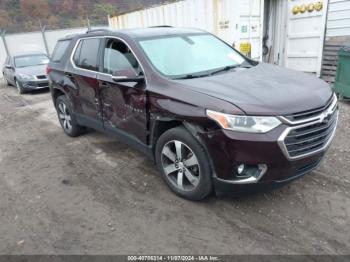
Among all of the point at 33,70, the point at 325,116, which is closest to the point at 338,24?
the point at 325,116

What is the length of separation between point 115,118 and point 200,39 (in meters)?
1.56

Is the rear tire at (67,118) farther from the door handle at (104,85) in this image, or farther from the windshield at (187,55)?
the windshield at (187,55)

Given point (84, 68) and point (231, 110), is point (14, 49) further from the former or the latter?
point (231, 110)

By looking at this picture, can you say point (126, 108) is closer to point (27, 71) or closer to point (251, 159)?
point (251, 159)

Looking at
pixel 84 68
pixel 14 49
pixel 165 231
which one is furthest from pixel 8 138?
pixel 14 49

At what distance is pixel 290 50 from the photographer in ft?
29.2

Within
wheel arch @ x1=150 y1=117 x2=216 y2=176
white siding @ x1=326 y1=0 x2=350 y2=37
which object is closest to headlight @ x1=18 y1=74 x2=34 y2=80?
wheel arch @ x1=150 y1=117 x2=216 y2=176

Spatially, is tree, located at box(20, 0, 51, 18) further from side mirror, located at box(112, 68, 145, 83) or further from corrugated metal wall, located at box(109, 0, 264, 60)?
side mirror, located at box(112, 68, 145, 83)

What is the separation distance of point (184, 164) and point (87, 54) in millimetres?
2442

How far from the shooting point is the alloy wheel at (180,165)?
10.6 feet

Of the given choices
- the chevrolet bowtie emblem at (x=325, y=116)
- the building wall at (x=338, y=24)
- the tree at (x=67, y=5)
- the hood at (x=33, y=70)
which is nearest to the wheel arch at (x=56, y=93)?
the chevrolet bowtie emblem at (x=325, y=116)

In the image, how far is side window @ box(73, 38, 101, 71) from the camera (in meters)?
4.43

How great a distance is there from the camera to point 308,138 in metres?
2.88

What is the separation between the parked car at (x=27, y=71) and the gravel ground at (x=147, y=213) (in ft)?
22.3
